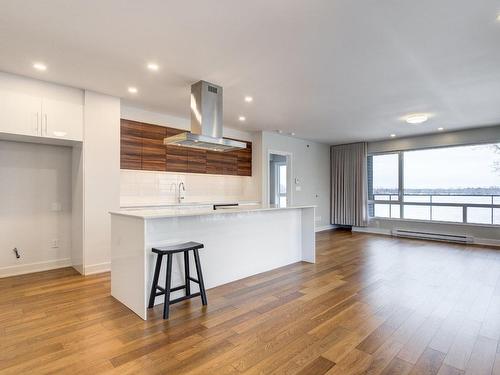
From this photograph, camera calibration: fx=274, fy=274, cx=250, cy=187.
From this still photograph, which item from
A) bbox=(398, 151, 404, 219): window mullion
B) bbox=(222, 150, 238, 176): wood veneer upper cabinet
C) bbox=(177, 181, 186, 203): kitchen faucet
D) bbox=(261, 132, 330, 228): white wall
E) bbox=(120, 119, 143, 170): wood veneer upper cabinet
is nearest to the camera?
bbox=(120, 119, 143, 170): wood veneer upper cabinet

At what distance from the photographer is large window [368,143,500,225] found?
246 inches

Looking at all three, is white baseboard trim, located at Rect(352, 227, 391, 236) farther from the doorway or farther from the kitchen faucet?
the kitchen faucet

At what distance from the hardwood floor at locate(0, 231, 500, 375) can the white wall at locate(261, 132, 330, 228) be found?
11.8ft

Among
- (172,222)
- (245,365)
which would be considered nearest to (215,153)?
(172,222)

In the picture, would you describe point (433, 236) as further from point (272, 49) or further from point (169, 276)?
point (169, 276)

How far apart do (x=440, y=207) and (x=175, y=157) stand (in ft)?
21.3

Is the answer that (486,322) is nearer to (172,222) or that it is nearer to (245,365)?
(245,365)

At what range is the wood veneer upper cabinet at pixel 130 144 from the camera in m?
4.65

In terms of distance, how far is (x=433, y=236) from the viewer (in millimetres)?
6707

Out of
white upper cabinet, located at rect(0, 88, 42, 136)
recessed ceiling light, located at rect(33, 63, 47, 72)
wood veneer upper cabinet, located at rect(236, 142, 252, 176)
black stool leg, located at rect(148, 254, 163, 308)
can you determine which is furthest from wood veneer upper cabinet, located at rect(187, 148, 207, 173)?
black stool leg, located at rect(148, 254, 163, 308)

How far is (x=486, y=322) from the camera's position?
254 cm

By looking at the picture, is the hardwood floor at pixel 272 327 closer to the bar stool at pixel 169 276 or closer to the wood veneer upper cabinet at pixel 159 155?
the bar stool at pixel 169 276

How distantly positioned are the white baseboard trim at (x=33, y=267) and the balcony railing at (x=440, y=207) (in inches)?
297

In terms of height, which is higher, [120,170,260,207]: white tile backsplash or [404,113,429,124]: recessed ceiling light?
[404,113,429,124]: recessed ceiling light
